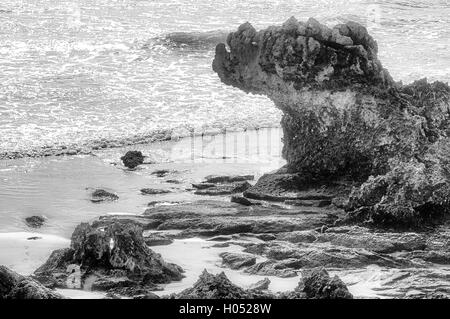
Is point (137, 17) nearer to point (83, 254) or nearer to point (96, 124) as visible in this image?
point (96, 124)

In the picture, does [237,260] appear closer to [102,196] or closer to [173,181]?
[102,196]

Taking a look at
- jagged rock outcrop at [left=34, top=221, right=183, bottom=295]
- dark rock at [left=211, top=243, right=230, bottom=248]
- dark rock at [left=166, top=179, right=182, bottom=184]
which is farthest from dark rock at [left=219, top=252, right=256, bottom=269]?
dark rock at [left=166, top=179, right=182, bottom=184]

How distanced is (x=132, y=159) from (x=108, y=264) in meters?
6.01

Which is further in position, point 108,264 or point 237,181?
point 237,181

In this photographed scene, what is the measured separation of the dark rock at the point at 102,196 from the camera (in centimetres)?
1327

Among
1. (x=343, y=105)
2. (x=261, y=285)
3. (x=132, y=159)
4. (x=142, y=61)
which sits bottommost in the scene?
(x=132, y=159)

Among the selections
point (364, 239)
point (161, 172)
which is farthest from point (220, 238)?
point (161, 172)

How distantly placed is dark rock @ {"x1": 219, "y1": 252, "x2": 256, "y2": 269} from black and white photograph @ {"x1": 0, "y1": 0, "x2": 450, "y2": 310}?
0.08ft

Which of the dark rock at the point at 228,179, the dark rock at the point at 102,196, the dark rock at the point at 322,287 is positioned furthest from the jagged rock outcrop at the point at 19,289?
the dark rock at the point at 228,179

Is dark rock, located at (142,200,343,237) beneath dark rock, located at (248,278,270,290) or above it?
beneath

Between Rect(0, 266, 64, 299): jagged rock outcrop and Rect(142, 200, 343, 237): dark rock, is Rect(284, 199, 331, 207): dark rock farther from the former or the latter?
Rect(0, 266, 64, 299): jagged rock outcrop

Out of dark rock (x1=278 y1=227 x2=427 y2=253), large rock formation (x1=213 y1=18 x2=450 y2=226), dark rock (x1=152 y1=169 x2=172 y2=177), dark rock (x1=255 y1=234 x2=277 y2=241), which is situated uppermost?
large rock formation (x1=213 y1=18 x2=450 y2=226)

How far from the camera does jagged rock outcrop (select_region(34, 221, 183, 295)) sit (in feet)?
29.6

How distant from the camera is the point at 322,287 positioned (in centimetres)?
793
